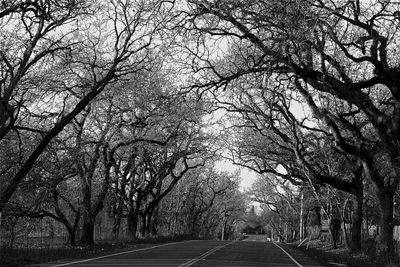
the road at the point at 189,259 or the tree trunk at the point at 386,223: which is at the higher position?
the tree trunk at the point at 386,223

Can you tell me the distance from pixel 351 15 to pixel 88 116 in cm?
1738

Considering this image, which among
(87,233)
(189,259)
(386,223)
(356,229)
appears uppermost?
(386,223)

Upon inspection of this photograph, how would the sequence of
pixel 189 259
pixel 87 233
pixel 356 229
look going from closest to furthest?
pixel 189 259 < pixel 87 233 < pixel 356 229

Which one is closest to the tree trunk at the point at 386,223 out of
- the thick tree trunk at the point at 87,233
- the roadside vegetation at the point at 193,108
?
the roadside vegetation at the point at 193,108

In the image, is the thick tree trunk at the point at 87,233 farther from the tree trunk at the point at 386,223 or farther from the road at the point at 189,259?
the tree trunk at the point at 386,223

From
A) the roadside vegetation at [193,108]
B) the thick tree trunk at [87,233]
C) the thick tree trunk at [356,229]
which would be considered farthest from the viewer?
the thick tree trunk at [356,229]

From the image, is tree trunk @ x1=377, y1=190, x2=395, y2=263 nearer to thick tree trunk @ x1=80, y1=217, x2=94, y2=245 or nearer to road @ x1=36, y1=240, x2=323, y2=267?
road @ x1=36, y1=240, x2=323, y2=267

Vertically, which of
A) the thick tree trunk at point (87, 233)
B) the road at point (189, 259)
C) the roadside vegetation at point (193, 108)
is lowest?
the road at point (189, 259)

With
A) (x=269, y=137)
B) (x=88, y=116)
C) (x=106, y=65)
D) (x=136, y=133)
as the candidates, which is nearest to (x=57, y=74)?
(x=106, y=65)

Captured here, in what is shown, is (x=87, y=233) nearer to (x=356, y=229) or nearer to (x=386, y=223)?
(x=356, y=229)

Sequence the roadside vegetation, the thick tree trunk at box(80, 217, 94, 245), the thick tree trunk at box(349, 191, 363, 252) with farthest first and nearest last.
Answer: the thick tree trunk at box(349, 191, 363, 252) < the thick tree trunk at box(80, 217, 94, 245) < the roadside vegetation

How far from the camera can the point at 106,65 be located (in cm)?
2448

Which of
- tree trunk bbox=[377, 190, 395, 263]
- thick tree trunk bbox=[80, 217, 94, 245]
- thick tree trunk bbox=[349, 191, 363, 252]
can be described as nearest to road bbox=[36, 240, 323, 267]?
tree trunk bbox=[377, 190, 395, 263]

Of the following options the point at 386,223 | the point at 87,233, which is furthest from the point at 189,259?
the point at 87,233
